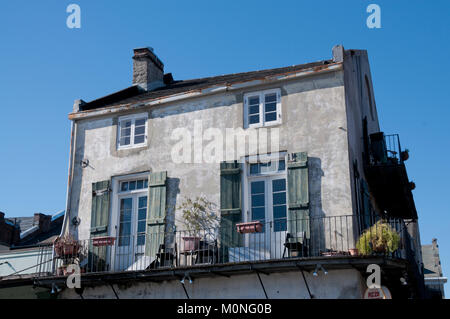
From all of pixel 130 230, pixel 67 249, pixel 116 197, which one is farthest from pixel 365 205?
pixel 67 249

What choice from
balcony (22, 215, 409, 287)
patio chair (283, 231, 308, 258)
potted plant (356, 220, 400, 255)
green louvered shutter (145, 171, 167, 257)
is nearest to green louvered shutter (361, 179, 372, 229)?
balcony (22, 215, 409, 287)

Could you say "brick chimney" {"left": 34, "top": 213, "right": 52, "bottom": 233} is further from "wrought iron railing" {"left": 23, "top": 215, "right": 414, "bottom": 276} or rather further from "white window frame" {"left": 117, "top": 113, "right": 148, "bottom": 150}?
"white window frame" {"left": 117, "top": 113, "right": 148, "bottom": 150}

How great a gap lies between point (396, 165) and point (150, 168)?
625 centimetres

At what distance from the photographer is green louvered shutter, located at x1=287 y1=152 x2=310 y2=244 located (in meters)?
14.0

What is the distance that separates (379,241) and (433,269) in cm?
1778

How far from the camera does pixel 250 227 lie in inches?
550

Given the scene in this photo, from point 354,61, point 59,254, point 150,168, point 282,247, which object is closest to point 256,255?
point 282,247

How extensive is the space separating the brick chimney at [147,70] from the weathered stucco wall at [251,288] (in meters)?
7.47

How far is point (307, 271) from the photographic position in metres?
13.3

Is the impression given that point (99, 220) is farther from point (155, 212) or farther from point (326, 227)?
point (326, 227)

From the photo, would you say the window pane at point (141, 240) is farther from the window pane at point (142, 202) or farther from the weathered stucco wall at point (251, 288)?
the weathered stucco wall at point (251, 288)

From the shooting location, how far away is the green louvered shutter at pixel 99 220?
623 inches
